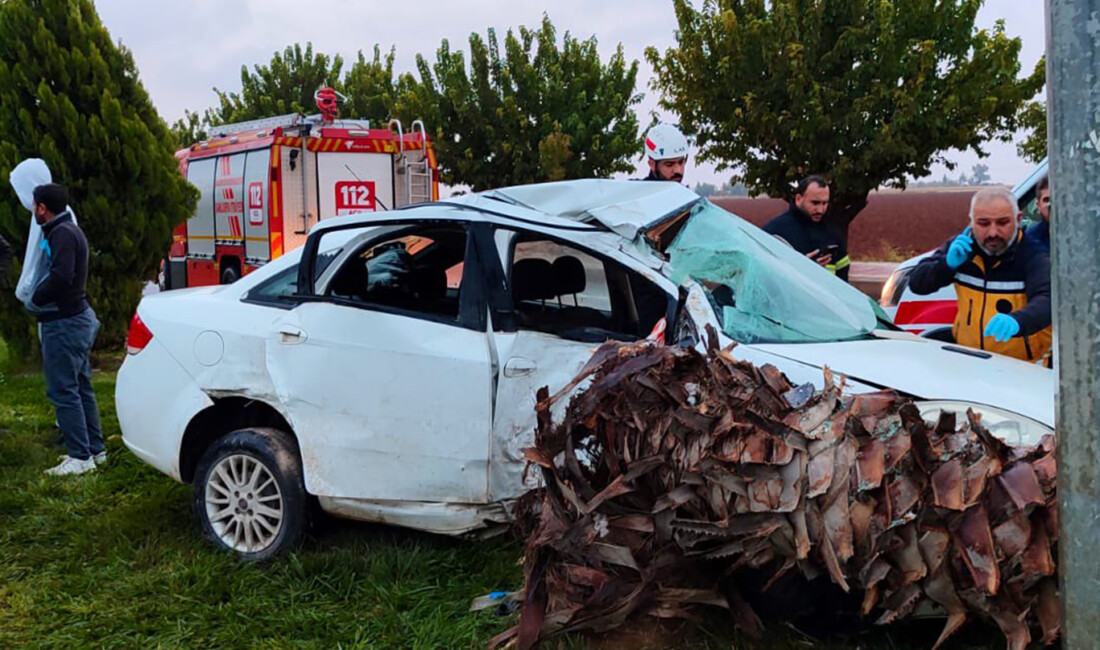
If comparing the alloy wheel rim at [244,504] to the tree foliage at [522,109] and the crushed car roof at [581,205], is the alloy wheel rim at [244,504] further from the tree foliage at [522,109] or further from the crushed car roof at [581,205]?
the tree foliage at [522,109]

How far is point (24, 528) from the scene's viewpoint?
15.2 feet

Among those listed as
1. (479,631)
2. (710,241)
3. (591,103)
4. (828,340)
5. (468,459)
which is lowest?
(479,631)

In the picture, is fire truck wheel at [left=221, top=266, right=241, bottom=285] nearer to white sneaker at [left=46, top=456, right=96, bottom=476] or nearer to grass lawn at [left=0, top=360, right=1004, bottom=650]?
white sneaker at [left=46, top=456, right=96, bottom=476]

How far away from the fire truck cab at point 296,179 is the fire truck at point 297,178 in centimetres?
1

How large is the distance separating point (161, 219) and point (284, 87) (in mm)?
20602

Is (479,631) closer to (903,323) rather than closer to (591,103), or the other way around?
(903,323)

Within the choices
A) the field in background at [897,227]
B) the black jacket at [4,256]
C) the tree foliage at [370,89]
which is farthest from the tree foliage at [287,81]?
the black jacket at [4,256]

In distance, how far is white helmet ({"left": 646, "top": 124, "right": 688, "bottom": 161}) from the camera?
6.02m

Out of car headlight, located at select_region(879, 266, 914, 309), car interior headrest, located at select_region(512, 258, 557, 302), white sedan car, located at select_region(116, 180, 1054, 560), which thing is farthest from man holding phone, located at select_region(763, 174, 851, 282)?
car interior headrest, located at select_region(512, 258, 557, 302)

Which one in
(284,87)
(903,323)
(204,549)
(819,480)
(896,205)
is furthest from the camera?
(896,205)

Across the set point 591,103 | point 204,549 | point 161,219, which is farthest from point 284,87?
point 204,549

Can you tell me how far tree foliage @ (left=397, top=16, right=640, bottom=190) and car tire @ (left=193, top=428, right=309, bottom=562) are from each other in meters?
17.0

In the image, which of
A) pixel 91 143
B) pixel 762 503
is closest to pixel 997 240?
pixel 762 503

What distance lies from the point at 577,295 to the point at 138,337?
82.1 inches
